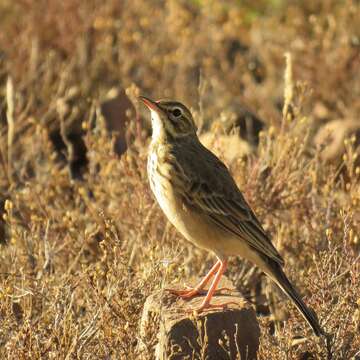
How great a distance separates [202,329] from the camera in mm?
5539

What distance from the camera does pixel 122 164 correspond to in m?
6.94

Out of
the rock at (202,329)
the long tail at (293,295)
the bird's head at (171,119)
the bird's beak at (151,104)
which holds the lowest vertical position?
the rock at (202,329)

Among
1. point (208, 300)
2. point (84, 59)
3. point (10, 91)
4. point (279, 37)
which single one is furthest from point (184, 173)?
point (279, 37)

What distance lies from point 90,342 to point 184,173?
4.33 ft

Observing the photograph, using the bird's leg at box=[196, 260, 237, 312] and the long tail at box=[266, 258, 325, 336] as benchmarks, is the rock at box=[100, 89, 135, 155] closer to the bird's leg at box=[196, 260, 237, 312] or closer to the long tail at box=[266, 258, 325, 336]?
the bird's leg at box=[196, 260, 237, 312]

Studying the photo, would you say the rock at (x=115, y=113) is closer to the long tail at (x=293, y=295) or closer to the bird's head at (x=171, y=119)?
the bird's head at (x=171, y=119)

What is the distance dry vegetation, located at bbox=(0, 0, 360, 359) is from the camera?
17.8 feet

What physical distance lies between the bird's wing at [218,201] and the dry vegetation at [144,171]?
1.23 ft

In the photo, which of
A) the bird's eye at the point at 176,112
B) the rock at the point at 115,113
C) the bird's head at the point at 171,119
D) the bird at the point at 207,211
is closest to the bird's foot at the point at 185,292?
the bird at the point at 207,211

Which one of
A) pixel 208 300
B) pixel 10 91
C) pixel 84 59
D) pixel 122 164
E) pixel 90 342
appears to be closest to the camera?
pixel 90 342

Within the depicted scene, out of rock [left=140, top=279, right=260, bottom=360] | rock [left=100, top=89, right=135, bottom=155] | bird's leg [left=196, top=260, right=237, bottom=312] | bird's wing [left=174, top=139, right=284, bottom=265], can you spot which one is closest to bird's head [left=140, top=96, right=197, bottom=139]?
bird's wing [left=174, top=139, right=284, bottom=265]

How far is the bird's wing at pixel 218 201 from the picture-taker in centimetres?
607

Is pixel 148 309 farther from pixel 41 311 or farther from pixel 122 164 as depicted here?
pixel 122 164

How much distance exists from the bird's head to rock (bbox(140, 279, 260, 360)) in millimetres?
1186
